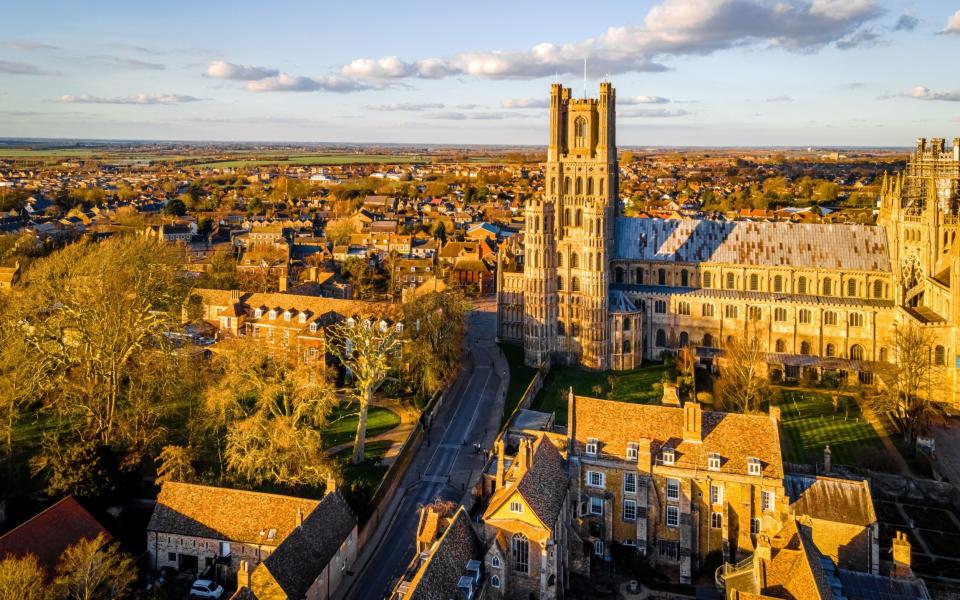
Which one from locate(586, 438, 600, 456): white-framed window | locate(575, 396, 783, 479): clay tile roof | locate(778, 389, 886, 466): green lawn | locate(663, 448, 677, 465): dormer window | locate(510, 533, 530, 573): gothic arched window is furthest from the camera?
locate(778, 389, 886, 466): green lawn

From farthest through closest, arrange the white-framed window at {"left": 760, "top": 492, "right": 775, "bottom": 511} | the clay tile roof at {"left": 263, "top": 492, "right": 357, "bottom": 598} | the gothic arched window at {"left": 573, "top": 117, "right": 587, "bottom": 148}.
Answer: the gothic arched window at {"left": 573, "top": 117, "right": 587, "bottom": 148}, the white-framed window at {"left": 760, "top": 492, "right": 775, "bottom": 511}, the clay tile roof at {"left": 263, "top": 492, "right": 357, "bottom": 598}

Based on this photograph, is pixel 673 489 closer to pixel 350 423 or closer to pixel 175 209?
pixel 350 423

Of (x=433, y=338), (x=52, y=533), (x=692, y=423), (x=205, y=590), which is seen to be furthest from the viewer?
(x=433, y=338)

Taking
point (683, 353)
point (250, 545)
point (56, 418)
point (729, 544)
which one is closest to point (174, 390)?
point (56, 418)

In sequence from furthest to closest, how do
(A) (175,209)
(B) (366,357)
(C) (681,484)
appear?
(A) (175,209), (B) (366,357), (C) (681,484)

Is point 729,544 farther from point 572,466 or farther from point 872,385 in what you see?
point 872,385

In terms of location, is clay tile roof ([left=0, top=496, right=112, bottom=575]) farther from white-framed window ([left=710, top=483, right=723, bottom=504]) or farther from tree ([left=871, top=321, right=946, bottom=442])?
tree ([left=871, top=321, right=946, bottom=442])

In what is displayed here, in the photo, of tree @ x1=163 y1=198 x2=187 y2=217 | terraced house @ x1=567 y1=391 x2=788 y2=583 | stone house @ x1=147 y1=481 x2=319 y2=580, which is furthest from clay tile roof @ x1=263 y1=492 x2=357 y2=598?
tree @ x1=163 y1=198 x2=187 y2=217

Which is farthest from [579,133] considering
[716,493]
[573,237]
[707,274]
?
[716,493]
